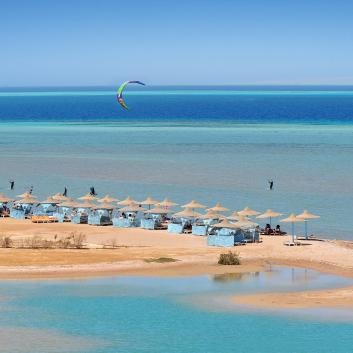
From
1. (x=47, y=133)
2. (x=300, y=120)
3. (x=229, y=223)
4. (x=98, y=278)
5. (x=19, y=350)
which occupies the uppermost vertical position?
(x=300, y=120)

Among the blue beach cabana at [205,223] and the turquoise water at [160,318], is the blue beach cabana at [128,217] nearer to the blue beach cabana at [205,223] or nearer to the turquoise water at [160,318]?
the blue beach cabana at [205,223]

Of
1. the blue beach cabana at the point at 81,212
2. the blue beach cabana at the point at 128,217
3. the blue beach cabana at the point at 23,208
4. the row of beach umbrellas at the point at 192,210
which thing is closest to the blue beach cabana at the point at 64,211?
the row of beach umbrellas at the point at 192,210

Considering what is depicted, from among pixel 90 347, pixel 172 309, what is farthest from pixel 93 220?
pixel 90 347

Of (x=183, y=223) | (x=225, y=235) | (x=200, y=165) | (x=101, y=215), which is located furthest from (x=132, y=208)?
(x=200, y=165)

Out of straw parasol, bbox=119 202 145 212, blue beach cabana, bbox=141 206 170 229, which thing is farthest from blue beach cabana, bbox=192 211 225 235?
straw parasol, bbox=119 202 145 212

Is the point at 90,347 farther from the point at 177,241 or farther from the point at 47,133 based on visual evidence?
the point at 47,133

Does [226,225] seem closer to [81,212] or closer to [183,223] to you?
[183,223]

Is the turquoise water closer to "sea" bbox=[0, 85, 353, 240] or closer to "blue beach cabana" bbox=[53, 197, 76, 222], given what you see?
"sea" bbox=[0, 85, 353, 240]
